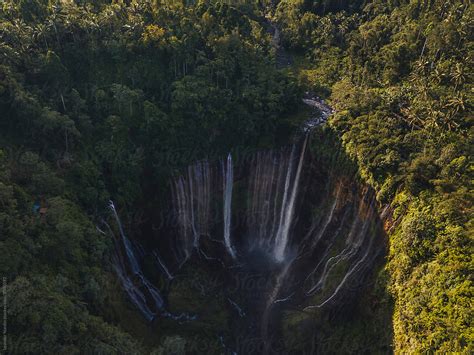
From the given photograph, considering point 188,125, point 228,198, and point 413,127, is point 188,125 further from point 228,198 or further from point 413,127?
point 413,127

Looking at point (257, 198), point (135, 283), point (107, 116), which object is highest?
point (107, 116)

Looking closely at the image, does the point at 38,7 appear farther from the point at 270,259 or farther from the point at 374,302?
the point at 374,302

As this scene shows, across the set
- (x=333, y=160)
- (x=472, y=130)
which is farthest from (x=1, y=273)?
(x=472, y=130)

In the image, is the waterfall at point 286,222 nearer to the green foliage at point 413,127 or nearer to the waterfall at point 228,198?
the waterfall at point 228,198

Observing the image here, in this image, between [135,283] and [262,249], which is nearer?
[135,283]

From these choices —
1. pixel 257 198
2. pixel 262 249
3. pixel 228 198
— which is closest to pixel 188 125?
pixel 228 198
